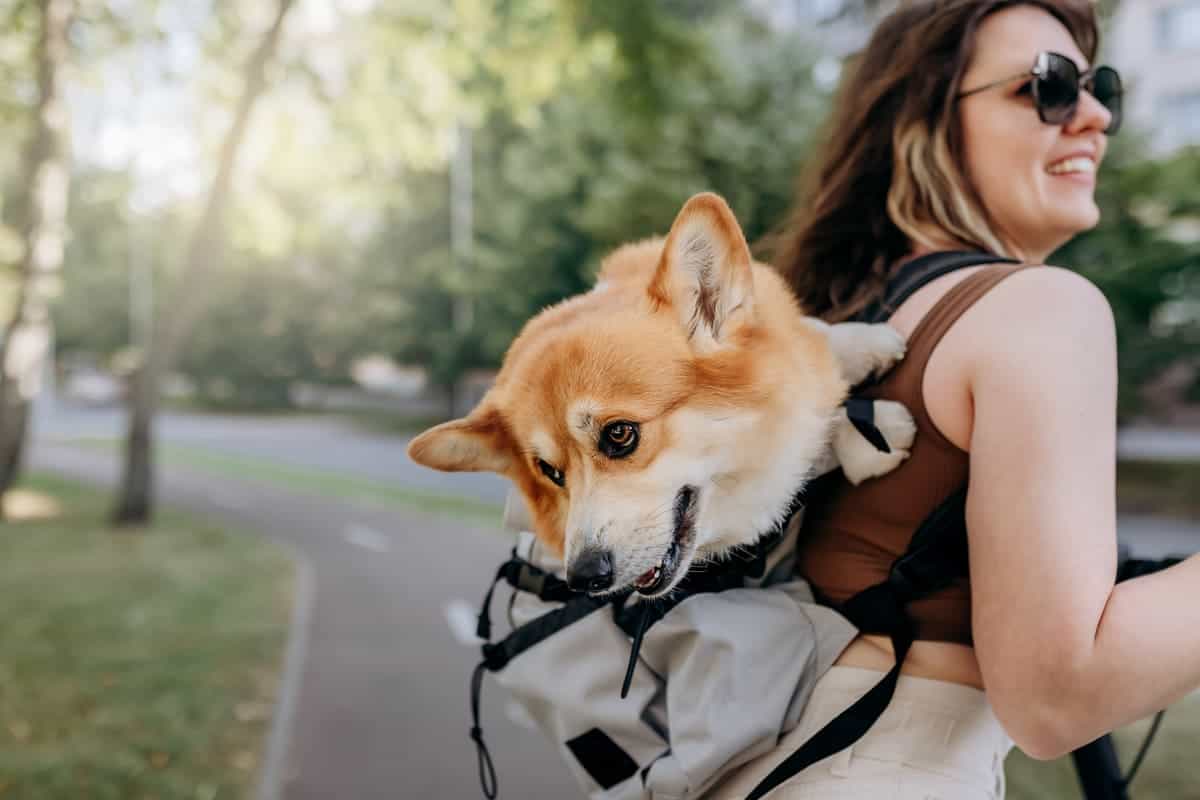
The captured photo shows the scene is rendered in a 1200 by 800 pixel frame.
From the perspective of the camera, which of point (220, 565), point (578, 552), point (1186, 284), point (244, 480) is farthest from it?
point (244, 480)

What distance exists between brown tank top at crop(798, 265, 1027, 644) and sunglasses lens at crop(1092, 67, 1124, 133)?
67 centimetres

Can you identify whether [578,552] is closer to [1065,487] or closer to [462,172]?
[1065,487]

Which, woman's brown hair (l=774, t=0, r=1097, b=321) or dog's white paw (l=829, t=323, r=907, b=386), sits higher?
woman's brown hair (l=774, t=0, r=1097, b=321)

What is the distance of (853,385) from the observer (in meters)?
1.81

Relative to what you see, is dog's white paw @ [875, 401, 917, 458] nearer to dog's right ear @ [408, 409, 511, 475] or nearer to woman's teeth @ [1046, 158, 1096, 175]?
woman's teeth @ [1046, 158, 1096, 175]

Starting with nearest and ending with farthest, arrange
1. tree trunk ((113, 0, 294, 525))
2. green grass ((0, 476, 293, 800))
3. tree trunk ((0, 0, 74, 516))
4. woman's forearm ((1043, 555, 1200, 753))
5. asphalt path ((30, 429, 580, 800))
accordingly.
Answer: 1. woman's forearm ((1043, 555, 1200, 753))
2. green grass ((0, 476, 293, 800))
3. asphalt path ((30, 429, 580, 800))
4. tree trunk ((0, 0, 74, 516))
5. tree trunk ((113, 0, 294, 525))

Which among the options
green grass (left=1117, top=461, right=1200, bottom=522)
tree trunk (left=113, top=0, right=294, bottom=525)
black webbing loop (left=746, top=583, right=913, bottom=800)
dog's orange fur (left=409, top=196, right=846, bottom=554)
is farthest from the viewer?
green grass (left=1117, top=461, right=1200, bottom=522)

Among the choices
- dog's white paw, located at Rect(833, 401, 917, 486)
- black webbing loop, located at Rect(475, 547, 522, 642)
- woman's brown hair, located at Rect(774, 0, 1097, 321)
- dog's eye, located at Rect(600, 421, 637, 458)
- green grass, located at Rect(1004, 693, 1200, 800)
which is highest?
woman's brown hair, located at Rect(774, 0, 1097, 321)

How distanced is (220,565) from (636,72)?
24.7ft

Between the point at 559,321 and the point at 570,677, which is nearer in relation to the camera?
the point at 570,677

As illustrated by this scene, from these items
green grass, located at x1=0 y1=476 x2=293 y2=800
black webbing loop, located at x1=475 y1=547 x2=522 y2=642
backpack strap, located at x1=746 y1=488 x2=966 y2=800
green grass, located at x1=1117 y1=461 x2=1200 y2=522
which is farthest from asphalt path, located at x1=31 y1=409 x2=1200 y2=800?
backpack strap, located at x1=746 y1=488 x2=966 y2=800

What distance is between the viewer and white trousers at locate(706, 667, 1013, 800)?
1.51 m

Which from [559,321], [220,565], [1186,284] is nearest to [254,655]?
[220,565]

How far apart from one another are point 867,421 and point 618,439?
0.46 meters
